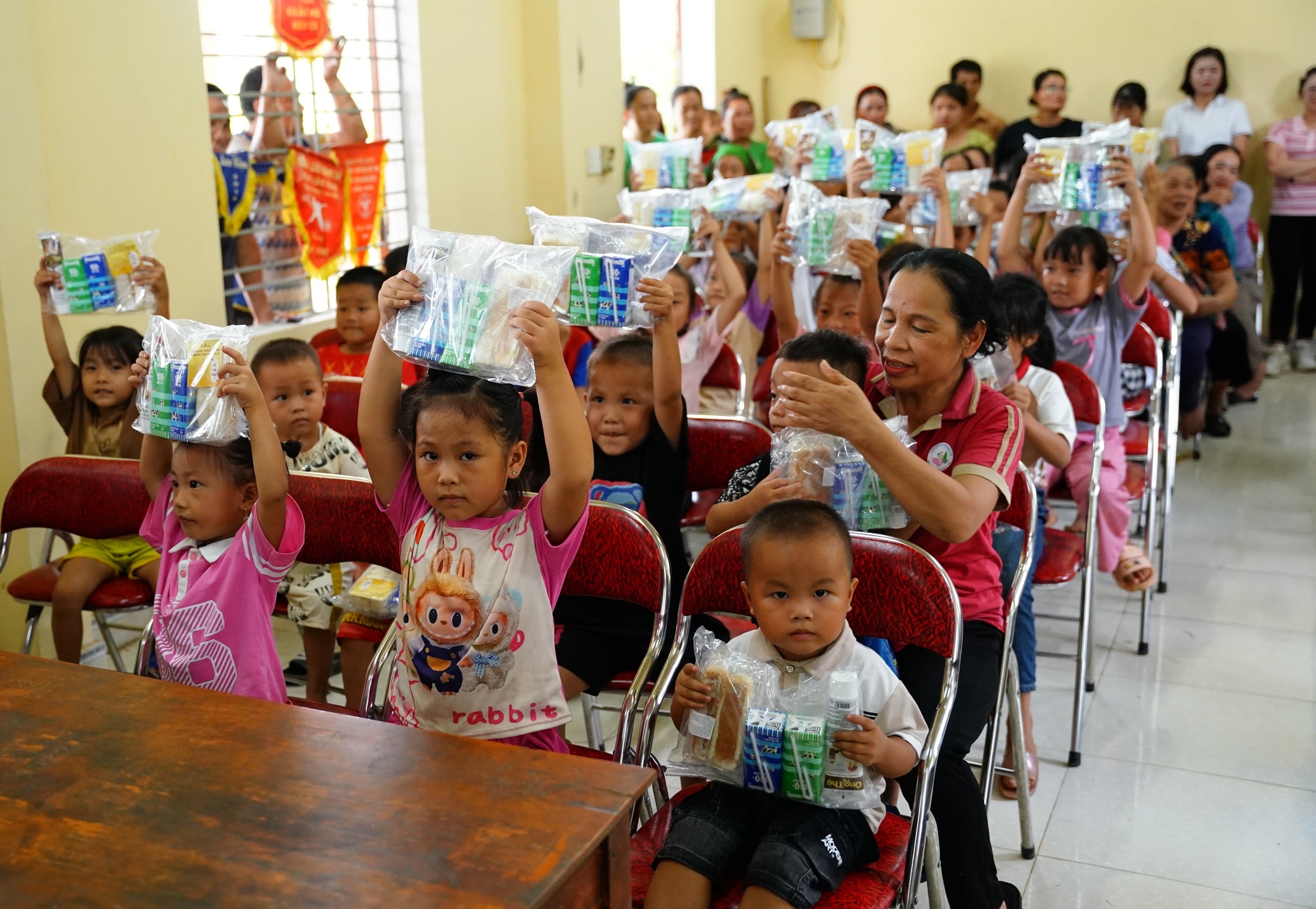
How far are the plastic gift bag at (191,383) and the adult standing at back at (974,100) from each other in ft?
23.4

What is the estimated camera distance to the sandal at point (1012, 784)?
2.67 meters

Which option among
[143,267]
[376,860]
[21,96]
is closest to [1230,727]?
[376,860]

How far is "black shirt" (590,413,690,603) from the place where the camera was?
247 centimetres

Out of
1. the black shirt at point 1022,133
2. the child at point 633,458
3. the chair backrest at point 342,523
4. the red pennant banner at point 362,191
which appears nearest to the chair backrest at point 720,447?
the child at point 633,458

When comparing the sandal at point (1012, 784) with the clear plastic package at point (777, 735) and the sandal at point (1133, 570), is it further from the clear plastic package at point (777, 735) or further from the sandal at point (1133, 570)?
the clear plastic package at point (777, 735)

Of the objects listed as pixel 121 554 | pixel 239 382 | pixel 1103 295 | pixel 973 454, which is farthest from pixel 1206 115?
pixel 239 382

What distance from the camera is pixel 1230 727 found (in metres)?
2.99

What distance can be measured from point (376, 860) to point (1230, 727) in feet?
8.41

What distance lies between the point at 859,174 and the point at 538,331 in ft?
9.44

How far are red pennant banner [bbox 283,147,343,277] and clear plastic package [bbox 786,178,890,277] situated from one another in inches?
76.5

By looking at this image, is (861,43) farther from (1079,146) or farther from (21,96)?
(21,96)

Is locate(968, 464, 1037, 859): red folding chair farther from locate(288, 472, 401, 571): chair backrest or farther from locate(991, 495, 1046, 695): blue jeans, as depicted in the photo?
locate(288, 472, 401, 571): chair backrest

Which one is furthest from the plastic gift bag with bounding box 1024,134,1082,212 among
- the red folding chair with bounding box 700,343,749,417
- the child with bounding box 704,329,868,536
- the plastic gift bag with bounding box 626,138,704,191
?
the child with bounding box 704,329,868,536

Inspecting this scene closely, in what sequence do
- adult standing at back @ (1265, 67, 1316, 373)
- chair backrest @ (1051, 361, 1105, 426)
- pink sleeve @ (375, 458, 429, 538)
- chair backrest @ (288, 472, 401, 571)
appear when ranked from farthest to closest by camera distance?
adult standing at back @ (1265, 67, 1316, 373)
chair backrest @ (1051, 361, 1105, 426)
chair backrest @ (288, 472, 401, 571)
pink sleeve @ (375, 458, 429, 538)
